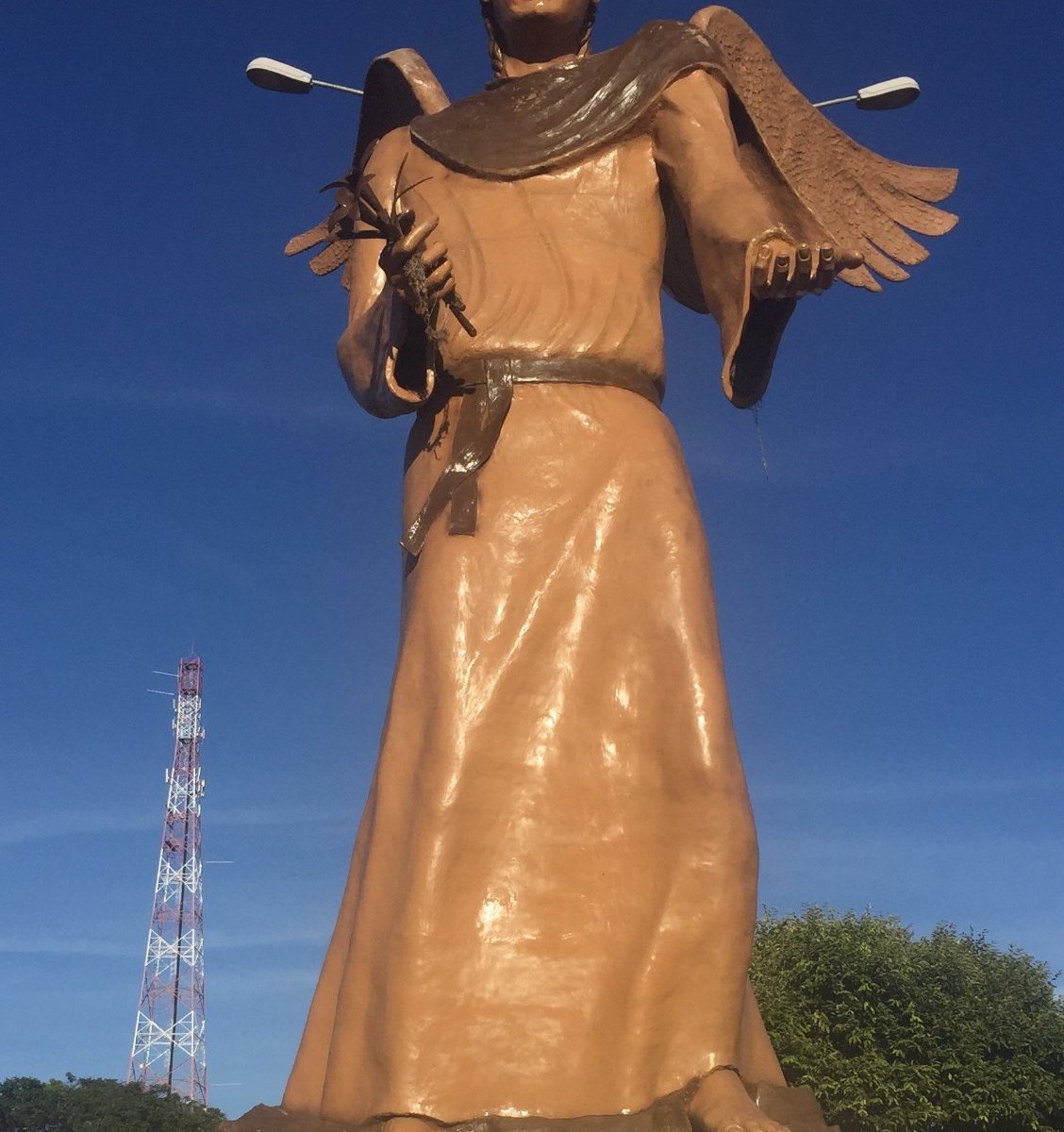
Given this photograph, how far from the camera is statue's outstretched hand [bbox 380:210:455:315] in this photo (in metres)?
5.40

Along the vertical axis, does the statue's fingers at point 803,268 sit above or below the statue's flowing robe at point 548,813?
above

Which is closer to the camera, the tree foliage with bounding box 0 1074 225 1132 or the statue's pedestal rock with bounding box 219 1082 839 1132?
the statue's pedestal rock with bounding box 219 1082 839 1132

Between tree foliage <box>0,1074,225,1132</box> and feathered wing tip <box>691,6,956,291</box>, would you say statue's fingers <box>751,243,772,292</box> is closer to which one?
feathered wing tip <box>691,6,956,291</box>

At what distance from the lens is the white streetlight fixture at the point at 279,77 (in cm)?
763

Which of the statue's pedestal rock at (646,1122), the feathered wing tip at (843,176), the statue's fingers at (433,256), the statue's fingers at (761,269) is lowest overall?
the statue's pedestal rock at (646,1122)

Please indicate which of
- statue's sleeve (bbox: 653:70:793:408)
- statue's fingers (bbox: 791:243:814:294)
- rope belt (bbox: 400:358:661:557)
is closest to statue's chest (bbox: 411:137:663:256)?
statue's sleeve (bbox: 653:70:793:408)

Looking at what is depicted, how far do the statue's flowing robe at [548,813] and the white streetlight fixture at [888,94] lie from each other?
2875 millimetres

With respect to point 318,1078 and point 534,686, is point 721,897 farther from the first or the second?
point 318,1078

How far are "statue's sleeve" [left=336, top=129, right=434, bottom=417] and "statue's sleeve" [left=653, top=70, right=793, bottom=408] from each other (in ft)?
4.09

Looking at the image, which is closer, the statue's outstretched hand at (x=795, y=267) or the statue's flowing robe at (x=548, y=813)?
the statue's flowing robe at (x=548, y=813)

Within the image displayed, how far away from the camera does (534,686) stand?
5.53 m

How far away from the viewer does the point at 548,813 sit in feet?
17.5

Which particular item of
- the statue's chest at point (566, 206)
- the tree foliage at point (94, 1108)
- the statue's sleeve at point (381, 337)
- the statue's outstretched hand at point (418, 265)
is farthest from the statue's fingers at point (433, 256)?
the tree foliage at point (94, 1108)

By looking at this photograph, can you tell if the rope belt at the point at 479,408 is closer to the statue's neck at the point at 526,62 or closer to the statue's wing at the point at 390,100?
the statue's wing at the point at 390,100
